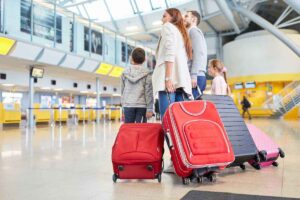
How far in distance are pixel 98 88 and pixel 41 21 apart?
7.14m

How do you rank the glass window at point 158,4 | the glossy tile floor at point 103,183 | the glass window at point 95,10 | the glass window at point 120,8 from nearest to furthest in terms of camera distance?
the glossy tile floor at point 103,183 < the glass window at point 158,4 < the glass window at point 95,10 < the glass window at point 120,8

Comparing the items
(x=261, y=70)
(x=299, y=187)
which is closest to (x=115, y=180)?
(x=299, y=187)

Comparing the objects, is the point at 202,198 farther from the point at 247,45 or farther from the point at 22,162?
the point at 247,45

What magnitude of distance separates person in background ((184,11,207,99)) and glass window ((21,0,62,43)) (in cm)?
944

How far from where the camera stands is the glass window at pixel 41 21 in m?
11.3

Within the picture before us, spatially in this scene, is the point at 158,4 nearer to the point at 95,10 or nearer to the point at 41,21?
the point at 95,10

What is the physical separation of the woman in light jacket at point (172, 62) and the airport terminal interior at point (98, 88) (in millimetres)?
120

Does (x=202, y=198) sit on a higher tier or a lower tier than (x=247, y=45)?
lower

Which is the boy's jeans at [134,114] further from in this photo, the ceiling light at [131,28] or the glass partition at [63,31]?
the ceiling light at [131,28]

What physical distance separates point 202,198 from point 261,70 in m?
24.1

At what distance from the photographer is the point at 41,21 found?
12.1m

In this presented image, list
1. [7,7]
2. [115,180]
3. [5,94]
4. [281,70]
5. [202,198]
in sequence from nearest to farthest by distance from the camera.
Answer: [202,198], [115,180], [7,7], [5,94], [281,70]

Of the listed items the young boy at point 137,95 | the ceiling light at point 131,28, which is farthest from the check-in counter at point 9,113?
the ceiling light at point 131,28

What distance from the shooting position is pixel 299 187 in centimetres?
255
